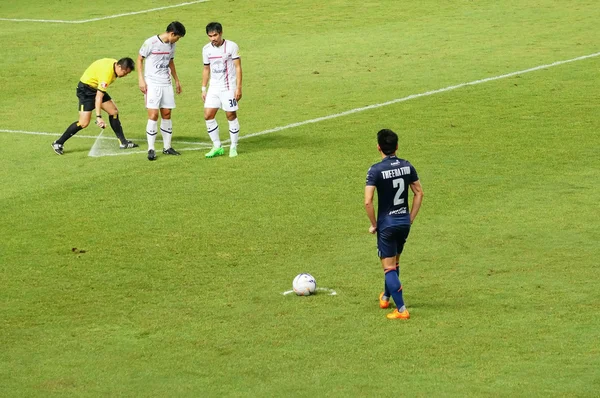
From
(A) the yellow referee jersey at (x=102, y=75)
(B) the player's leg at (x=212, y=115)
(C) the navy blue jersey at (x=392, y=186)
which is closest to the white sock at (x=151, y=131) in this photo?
(B) the player's leg at (x=212, y=115)

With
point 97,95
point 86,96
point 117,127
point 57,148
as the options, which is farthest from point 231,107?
point 57,148

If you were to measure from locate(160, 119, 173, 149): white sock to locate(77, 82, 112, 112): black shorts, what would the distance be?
1.42 metres

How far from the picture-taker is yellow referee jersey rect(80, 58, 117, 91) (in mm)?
20234

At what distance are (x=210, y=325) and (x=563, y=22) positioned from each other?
25.8 m

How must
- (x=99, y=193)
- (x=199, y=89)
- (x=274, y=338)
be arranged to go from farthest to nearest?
(x=199, y=89), (x=99, y=193), (x=274, y=338)

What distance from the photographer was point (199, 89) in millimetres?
27078

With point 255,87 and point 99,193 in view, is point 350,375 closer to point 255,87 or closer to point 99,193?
point 99,193

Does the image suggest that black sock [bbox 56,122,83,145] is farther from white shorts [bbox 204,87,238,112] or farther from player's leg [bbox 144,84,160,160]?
white shorts [bbox 204,87,238,112]

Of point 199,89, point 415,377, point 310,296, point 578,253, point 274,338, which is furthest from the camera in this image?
point 199,89

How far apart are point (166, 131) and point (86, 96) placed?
1.78 metres

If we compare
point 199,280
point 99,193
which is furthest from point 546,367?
point 99,193

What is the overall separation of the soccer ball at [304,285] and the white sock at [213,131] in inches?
294

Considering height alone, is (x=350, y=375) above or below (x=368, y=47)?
above

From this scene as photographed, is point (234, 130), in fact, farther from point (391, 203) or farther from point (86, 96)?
point (391, 203)
